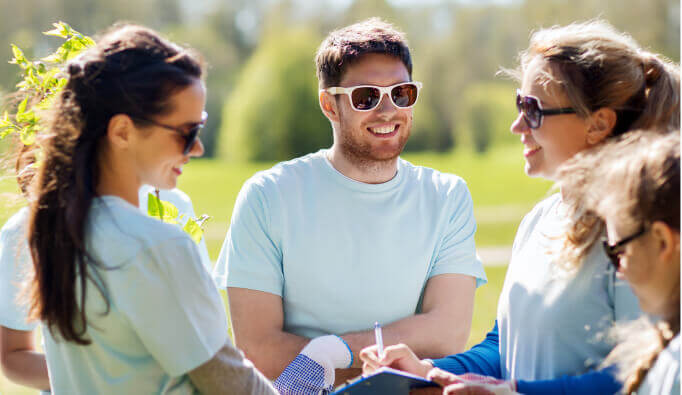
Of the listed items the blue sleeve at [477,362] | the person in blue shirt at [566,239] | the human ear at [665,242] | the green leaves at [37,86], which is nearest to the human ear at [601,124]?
the person in blue shirt at [566,239]

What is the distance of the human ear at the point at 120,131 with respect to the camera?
172 centimetres

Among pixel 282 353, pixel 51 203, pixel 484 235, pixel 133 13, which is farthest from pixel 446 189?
pixel 133 13

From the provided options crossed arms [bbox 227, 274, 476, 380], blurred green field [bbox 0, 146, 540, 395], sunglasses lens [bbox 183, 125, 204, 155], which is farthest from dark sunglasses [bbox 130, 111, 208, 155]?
blurred green field [bbox 0, 146, 540, 395]

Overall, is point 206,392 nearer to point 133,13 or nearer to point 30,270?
point 30,270

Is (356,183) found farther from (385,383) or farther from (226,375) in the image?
(226,375)

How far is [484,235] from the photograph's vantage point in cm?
2056

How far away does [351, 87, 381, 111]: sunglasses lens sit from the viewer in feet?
9.17

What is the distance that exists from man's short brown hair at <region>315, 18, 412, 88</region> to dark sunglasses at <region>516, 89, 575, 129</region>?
80cm

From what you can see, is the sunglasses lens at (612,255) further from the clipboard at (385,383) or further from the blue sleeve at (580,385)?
the clipboard at (385,383)

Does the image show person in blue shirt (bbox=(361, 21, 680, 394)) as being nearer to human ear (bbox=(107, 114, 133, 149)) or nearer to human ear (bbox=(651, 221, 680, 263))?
human ear (bbox=(651, 221, 680, 263))

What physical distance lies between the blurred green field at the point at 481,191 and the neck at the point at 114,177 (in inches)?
349

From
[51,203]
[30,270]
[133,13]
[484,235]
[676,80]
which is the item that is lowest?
[484,235]

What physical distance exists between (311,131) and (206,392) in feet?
129

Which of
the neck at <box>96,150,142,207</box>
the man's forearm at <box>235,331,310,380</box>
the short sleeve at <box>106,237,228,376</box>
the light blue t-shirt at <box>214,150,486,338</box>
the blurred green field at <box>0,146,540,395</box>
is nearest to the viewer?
the short sleeve at <box>106,237,228,376</box>
